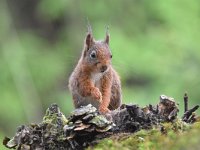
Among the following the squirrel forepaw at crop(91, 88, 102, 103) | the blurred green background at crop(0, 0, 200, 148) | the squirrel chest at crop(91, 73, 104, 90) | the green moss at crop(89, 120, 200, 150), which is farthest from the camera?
the blurred green background at crop(0, 0, 200, 148)

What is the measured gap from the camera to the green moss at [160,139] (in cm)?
251

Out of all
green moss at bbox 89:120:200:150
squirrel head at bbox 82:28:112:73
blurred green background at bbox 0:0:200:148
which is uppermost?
blurred green background at bbox 0:0:200:148

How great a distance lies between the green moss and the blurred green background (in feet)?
18.0

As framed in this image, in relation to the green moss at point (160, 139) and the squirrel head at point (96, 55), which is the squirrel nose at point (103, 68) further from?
the green moss at point (160, 139)

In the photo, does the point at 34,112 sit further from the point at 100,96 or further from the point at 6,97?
the point at 100,96

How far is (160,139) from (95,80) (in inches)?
86.3

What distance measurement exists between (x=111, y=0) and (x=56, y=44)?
1596 millimetres

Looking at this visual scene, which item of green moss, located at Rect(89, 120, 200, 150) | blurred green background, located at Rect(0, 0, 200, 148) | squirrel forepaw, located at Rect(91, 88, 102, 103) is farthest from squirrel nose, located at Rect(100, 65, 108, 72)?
blurred green background, located at Rect(0, 0, 200, 148)

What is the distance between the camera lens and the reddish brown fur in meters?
4.80

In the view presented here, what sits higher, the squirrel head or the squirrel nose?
the squirrel head

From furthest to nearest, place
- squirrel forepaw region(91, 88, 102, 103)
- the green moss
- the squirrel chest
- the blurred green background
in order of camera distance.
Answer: the blurred green background < the squirrel chest < squirrel forepaw region(91, 88, 102, 103) < the green moss

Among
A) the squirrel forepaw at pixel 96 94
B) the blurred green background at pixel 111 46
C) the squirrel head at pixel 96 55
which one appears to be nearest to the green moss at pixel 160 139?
the squirrel forepaw at pixel 96 94

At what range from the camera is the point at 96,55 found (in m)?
4.88

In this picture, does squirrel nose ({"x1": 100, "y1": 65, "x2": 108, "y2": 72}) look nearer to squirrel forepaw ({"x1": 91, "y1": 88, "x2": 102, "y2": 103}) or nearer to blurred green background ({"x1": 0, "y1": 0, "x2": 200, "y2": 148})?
squirrel forepaw ({"x1": 91, "y1": 88, "x2": 102, "y2": 103})
